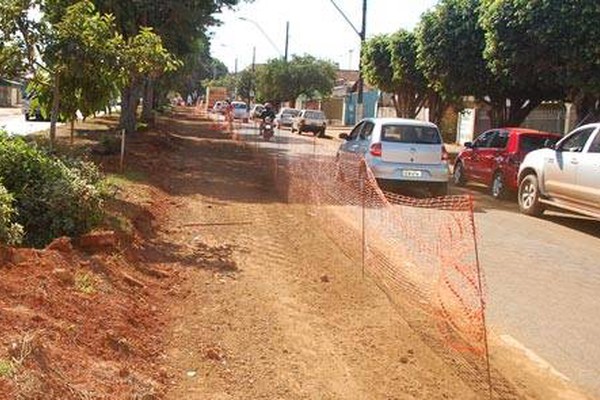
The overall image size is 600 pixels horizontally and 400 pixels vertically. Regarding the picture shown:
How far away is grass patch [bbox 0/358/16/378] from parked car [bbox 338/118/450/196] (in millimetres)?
10698

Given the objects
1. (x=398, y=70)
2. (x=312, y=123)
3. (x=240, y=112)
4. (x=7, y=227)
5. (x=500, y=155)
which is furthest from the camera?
(x=240, y=112)

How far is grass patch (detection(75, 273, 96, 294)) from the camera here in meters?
5.56

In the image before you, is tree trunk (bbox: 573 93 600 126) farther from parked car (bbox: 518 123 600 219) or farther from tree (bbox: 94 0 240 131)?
tree (bbox: 94 0 240 131)

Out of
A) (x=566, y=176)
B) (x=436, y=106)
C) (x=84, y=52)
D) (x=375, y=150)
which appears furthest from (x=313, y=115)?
(x=84, y=52)

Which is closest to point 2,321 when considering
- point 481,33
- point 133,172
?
point 133,172

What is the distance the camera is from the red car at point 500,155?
1501cm

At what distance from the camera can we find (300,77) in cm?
6688

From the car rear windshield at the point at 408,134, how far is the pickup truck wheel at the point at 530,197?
1.85 m

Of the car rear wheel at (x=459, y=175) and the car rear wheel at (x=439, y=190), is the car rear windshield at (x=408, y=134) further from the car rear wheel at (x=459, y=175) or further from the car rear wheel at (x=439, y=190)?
the car rear wheel at (x=459, y=175)

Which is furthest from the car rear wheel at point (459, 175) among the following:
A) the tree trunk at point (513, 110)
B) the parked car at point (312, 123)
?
the parked car at point (312, 123)

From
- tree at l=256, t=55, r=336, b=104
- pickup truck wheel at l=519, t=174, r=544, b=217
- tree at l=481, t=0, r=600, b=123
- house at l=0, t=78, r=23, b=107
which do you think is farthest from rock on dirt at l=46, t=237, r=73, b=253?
house at l=0, t=78, r=23, b=107

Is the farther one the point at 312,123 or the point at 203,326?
the point at 312,123

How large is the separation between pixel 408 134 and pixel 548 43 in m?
4.69

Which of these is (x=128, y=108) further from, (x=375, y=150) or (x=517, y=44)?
(x=517, y=44)
